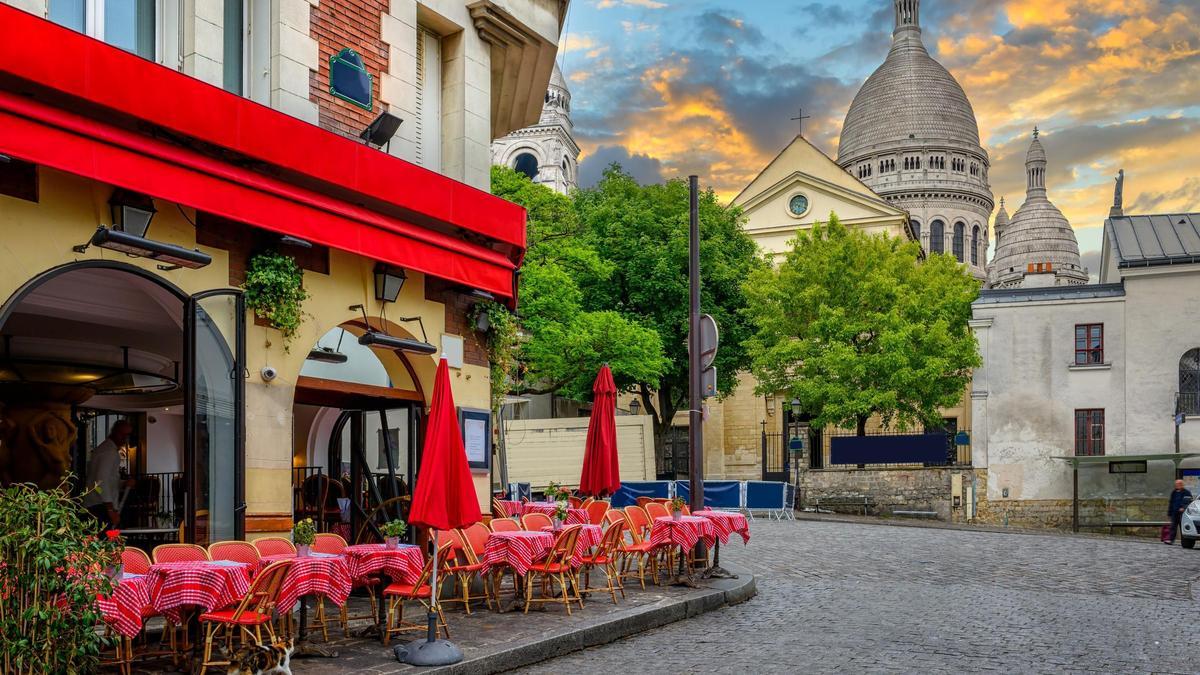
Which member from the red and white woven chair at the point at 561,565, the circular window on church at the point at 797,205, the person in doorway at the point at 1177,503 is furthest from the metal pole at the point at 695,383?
the circular window on church at the point at 797,205

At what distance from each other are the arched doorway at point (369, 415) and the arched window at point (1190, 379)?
94.4ft

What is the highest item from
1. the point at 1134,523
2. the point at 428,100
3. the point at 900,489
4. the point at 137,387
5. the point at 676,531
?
the point at 428,100

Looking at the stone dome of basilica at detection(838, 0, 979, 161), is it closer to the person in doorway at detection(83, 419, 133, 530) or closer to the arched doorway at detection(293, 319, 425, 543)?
the arched doorway at detection(293, 319, 425, 543)

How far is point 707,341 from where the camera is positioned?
15.0m

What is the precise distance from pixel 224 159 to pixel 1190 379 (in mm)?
33416

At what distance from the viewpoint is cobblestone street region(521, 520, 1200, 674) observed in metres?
9.53

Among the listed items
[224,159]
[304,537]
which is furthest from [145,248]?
[304,537]

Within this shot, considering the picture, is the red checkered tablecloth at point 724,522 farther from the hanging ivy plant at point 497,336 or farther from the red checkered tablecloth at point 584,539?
the hanging ivy plant at point 497,336

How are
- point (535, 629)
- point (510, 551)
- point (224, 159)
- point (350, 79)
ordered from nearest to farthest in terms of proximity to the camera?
point (224, 159), point (535, 629), point (510, 551), point (350, 79)

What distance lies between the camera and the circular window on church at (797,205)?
55.9 meters

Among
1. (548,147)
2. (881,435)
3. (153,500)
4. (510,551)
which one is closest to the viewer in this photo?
(510,551)

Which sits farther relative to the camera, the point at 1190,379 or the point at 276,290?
the point at 1190,379

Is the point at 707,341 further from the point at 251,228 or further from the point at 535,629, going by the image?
the point at 251,228

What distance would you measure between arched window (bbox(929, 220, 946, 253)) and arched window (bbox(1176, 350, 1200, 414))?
67611mm
